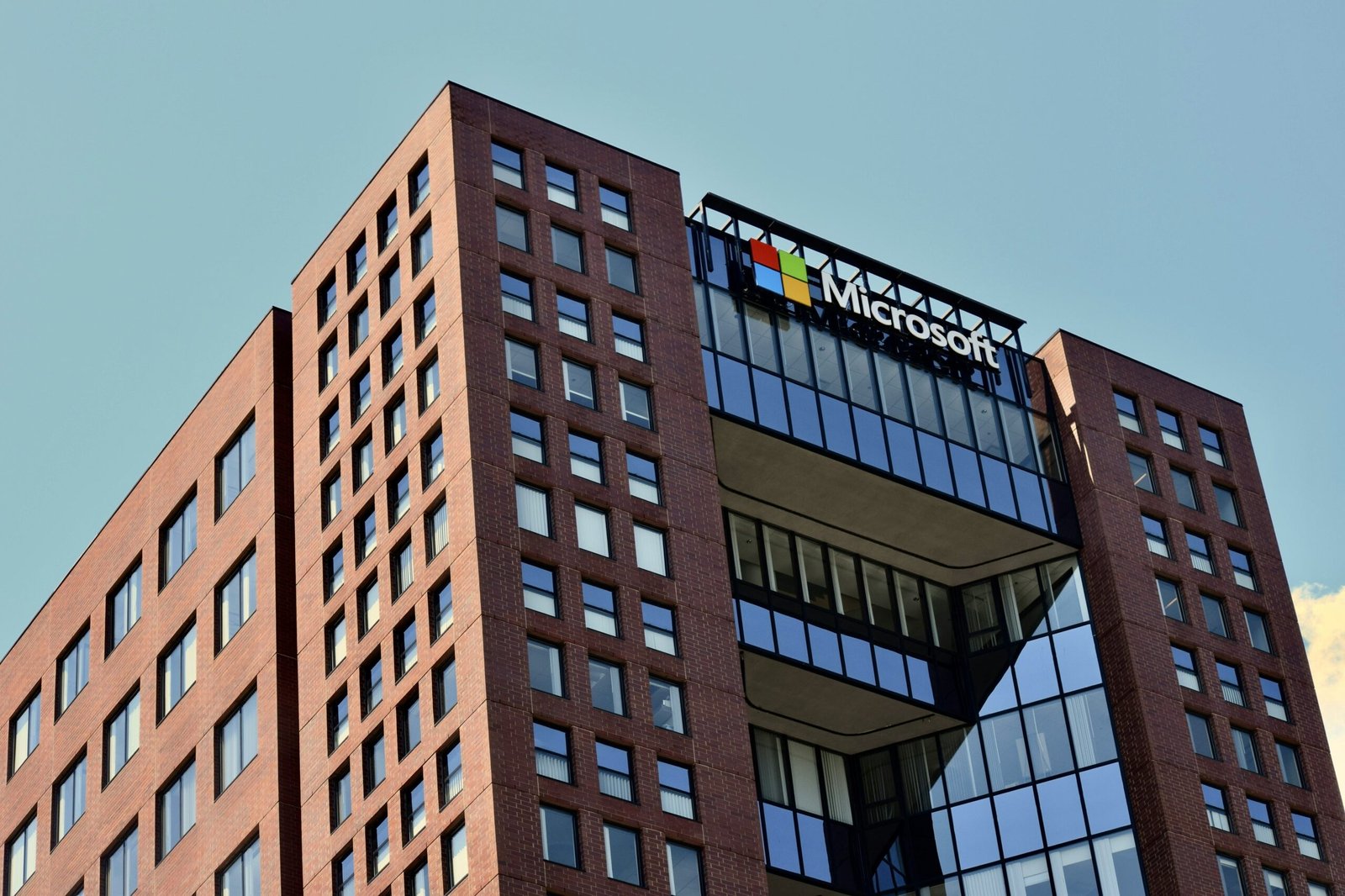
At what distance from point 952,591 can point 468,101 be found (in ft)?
69.1

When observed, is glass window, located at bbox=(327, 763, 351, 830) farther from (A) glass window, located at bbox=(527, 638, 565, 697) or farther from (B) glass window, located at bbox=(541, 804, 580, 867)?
(B) glass window, located at bbox=(541, 804, 580, 867)

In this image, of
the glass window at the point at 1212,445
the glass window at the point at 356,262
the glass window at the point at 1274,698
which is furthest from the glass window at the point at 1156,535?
the glass window at the point at 356,262

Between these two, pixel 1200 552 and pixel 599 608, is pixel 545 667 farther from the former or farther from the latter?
pixel 1200 552

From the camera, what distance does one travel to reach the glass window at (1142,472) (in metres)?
79.9

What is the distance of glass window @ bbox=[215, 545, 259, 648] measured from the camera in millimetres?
74812

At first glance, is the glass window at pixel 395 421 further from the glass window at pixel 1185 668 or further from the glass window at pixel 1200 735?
the glass window at pixel 1200 735

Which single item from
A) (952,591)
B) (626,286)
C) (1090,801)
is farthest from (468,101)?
(1090,801)

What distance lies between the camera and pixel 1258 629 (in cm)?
7931

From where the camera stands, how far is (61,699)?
85812 millimetres

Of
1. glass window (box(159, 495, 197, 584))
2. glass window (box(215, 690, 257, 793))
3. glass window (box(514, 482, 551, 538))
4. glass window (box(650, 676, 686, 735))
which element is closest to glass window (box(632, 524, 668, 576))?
glass window (box(514, 482, 551, 538))

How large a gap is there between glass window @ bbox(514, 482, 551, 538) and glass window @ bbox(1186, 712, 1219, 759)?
67.9 feet

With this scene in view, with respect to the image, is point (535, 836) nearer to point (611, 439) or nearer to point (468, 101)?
point (611, 439)

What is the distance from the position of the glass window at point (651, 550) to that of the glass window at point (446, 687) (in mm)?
6076

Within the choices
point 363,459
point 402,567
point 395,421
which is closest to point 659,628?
point 402,567
